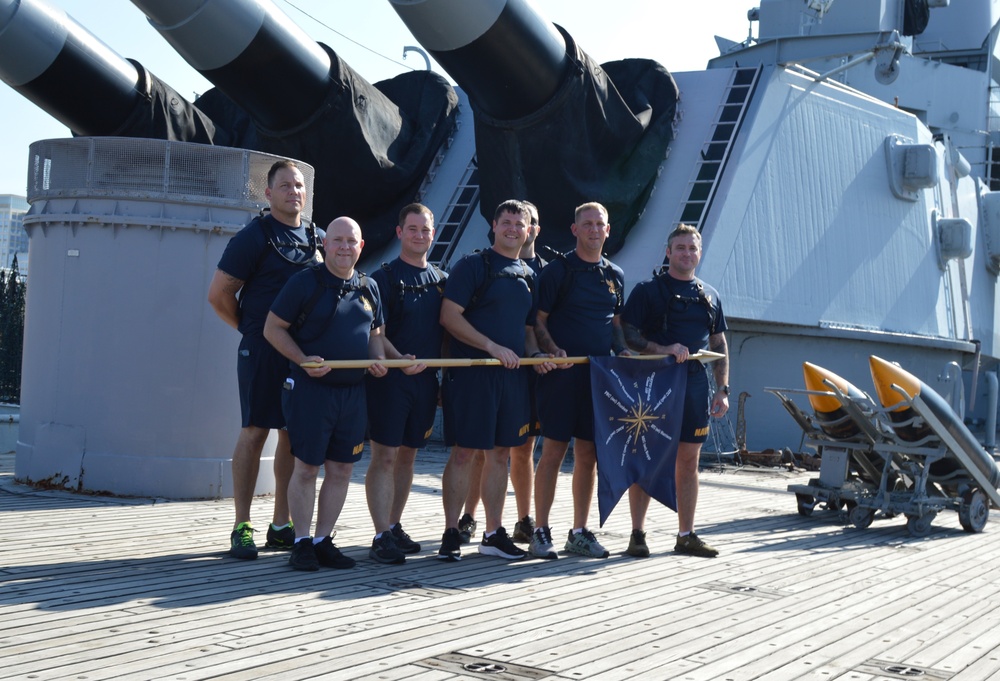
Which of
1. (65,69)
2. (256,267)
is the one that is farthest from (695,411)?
(65,69)

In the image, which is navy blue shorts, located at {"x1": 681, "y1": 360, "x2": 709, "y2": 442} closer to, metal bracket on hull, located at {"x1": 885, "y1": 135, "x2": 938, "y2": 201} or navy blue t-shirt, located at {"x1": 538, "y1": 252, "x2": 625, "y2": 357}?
navy blue t-shirt, located at {"x1": 538, "y1": 252, "x2": 625, "y2": 357}

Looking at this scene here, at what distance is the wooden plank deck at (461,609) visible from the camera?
366 cm

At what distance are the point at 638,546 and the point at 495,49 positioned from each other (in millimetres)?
5826

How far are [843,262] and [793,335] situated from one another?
130 cm

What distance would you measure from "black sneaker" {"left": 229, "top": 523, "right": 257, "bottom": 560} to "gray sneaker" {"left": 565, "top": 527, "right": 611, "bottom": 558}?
1.68 metres

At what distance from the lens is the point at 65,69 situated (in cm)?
1142

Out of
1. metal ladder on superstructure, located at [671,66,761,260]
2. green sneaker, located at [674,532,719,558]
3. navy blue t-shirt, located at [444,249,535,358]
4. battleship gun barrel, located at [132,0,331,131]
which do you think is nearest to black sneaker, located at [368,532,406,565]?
navy blue t-shirt, located at [444,249,535,358]

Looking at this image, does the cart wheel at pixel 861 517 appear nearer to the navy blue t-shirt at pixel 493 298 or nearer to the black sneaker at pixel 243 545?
the navy blue t-shirt at pixel 493 298

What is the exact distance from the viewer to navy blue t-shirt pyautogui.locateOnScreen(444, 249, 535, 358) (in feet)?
18.6

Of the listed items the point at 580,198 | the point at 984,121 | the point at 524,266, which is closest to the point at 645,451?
the point at 524,266

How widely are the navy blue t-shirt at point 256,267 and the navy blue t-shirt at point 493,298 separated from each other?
76 cm

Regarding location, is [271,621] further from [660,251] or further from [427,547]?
[660,251]

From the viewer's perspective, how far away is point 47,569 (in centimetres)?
486

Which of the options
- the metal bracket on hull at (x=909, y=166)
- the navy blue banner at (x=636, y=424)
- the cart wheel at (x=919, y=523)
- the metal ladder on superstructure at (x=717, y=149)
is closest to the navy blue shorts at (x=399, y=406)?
the navy blue banner at (x=636, y=424)
